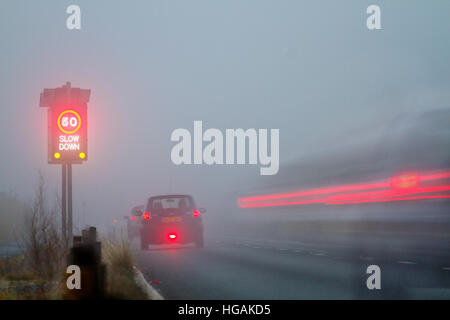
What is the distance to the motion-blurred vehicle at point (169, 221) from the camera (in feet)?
74.5

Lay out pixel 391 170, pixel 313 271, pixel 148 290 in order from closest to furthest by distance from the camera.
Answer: pixel 148 290 < pixel 313 271 < pixel 391 170

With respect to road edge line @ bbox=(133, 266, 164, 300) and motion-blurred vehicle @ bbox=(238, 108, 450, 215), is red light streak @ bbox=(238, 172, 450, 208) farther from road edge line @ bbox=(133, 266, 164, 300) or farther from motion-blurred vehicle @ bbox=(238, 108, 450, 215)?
road edge line @ bbox=(133, 266, 164, 300)

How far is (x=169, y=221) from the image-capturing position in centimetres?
2267

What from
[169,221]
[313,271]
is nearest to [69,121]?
[313,271]

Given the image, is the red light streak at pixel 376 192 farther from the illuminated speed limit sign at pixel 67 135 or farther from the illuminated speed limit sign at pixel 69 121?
the illuminated speed limit sign at pixel 69 121

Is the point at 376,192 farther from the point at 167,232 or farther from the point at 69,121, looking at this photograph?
the point at 69,121

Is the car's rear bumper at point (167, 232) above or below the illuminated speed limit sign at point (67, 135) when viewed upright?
below

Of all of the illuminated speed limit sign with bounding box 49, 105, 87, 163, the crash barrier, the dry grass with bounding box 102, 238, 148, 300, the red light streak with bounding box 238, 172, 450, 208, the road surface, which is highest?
the illuminated speed limit sign with bounding box 49, 105, 87, 163

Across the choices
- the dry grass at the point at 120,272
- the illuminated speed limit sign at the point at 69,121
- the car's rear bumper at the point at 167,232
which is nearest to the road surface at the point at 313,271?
the dry grass at the point at 120,272

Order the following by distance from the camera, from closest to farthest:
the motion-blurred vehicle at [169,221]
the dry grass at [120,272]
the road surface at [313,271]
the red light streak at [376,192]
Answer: the dry grass at [120,272] → the road surface at [313,271] → the red light streak at [376,192] → the motion-blurred vehicle at [169,221]

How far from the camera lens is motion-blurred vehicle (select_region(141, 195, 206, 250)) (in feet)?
74.5

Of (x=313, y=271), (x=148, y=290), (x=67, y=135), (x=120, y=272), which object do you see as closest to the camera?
(x=148, y=290)

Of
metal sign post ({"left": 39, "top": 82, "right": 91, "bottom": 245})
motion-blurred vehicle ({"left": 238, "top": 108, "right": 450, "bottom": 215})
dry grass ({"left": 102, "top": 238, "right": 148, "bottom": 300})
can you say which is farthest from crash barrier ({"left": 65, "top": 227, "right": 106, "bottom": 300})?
motion-blurred vehicle ({"left": 238, "top": 108, "right": 450, "bottom": 215})
